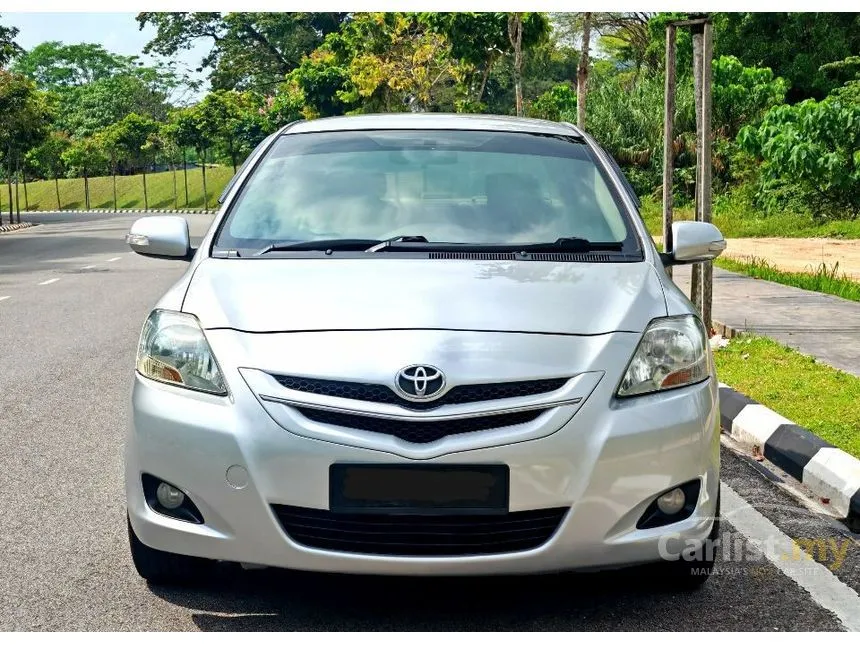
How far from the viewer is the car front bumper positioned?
3498mm

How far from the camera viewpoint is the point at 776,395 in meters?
7.35

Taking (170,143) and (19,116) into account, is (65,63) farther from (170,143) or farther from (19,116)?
(19,116)

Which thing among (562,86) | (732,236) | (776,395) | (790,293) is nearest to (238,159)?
(562,86)

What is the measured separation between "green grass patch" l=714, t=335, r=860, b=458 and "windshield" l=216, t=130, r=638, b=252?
6.58ft

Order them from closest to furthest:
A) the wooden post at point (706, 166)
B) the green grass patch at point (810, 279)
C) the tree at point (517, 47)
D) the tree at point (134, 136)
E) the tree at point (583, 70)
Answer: the wooden post at point (706, 166)
the green grass patch at point (810, 279)
the tree at point (583, 70)
the tree at point (517, 47)
the tree at point (134, 136)

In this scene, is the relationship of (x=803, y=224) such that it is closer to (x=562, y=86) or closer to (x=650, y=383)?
(x=562, y=86)

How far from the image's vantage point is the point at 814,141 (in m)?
23.3

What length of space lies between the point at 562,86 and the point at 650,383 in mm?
41272

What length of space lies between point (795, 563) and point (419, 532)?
152 centimetres

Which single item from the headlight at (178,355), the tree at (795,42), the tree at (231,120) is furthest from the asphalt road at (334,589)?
the tree at (231,120)

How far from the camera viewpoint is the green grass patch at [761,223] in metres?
24.5

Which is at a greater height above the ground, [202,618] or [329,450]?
[329,450]

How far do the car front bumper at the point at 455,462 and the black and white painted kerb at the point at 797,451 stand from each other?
1.83 meters

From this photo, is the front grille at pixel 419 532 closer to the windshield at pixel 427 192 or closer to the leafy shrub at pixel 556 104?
the windshield at pixel 427 192
